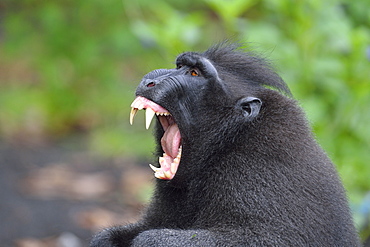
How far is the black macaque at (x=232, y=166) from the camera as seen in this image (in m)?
3.22

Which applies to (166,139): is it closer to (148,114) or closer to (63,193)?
(148,114)

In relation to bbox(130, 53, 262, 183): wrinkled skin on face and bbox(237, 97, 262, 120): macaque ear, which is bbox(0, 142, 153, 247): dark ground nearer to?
bbox(130, 53, 262, 183): wrinkled skin on face

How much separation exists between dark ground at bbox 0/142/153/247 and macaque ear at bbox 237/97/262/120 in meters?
2.47

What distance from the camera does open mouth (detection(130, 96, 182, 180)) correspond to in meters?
3.43

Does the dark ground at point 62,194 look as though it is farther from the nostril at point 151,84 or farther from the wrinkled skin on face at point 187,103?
the nostril at point 151,84

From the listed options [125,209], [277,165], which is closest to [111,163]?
[125,209]

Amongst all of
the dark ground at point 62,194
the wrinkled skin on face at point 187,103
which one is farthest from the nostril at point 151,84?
the dark ground at point 62,194

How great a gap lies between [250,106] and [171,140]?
0.48 meters

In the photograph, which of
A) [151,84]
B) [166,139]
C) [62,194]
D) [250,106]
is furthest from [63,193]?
[250,106]

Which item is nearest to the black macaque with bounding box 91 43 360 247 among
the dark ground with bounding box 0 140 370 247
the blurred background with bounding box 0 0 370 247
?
the blurred background with bounding box 0 0 370 247

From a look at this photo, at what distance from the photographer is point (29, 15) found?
331 inches

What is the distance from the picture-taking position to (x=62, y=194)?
6.79 meters

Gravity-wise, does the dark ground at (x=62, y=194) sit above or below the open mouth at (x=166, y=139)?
above

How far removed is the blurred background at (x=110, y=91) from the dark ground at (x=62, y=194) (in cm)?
1
